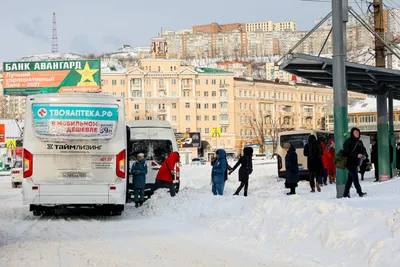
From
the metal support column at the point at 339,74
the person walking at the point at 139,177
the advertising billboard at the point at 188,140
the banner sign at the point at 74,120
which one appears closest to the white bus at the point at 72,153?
the banner sign at the point at 74,120

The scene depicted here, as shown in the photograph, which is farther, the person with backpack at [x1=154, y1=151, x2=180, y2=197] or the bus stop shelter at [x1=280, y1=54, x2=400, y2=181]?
the bus stop shelter at [x1=280, y1=54, x2=400, y2=181]

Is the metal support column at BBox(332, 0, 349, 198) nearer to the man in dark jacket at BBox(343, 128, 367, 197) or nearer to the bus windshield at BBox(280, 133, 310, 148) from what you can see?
the man in dark jacket at BBox(343, 128, 367, 197)

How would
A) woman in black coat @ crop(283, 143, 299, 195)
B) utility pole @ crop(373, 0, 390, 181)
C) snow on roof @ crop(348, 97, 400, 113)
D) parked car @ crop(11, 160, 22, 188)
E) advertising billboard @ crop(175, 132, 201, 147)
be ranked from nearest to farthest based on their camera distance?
woman in black coat @ crop(283, 143, 299, 195)
utility pole @ crop(373, 0, 390, 181)
parked car @ crop(11, 160, 22, 188)
snow on roof @ crop(348, 97, 400, 113)
advertising billboard @ crop(175, 132, 201, 147)

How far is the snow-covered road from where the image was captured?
8.91 m

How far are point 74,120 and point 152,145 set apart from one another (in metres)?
6.36

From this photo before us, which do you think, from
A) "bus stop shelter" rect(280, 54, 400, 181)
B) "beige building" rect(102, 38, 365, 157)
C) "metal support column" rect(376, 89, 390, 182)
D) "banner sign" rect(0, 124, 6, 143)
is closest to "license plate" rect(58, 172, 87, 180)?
"bus stop shelter" rect(280, 54, 400, 181)

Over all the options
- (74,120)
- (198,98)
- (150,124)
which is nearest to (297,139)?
(150,124)

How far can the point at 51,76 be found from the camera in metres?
53.3

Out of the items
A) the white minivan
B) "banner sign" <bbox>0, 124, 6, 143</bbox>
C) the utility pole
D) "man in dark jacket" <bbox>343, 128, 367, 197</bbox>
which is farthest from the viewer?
"banner sign" <bbox>0, 124, 6, 143</bbox>

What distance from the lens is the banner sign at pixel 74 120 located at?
1504 cm

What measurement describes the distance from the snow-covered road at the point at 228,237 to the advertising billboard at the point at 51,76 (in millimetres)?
37248

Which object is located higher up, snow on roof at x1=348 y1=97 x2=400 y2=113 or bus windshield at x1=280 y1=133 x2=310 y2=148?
snow on roof at x1=348 y1=97 x2=400 y2=113

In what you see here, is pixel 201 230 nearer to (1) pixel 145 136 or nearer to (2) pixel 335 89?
(2) pixel 335 89

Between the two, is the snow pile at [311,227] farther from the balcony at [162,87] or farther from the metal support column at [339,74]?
the balcony at [162,87]
